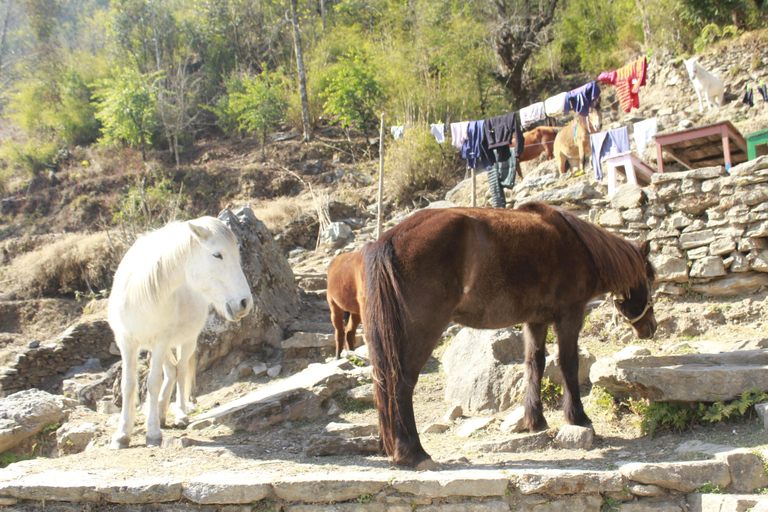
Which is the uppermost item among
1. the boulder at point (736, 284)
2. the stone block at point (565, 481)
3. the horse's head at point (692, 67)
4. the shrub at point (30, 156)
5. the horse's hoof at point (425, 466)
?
the shrub at point (30, 156)

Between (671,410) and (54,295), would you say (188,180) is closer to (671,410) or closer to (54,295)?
(54,295)

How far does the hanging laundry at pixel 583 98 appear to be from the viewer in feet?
32.7

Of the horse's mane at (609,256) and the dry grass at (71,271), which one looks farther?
the dry grass at (71,271)

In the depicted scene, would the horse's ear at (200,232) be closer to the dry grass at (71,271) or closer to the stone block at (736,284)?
the stone block at (736,284)

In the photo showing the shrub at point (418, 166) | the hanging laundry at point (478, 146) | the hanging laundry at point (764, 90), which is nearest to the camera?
the hanging laundry at point (478, 146)

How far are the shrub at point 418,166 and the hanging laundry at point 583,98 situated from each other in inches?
191

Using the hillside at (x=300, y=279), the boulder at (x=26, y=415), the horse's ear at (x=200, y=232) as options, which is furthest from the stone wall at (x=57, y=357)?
the horse's ear at (x=200, y=232)

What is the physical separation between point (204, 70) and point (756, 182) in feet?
93.1

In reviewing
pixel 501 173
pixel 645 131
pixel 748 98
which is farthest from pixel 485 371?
pixel 748 98

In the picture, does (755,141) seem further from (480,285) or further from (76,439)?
(76,439)

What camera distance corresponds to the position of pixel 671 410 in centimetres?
378

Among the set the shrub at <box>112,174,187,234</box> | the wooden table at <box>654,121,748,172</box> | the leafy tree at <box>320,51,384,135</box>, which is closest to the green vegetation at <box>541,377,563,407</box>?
the wooden table at <box>654,121,748,172</box>

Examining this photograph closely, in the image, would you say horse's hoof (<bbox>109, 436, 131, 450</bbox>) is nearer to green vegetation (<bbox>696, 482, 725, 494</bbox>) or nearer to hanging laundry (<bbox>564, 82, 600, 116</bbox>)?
green vegetation (<bbox>696, 482, 725, 494</bbox>)

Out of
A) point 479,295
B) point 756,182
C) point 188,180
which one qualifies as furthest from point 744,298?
point 188,180
